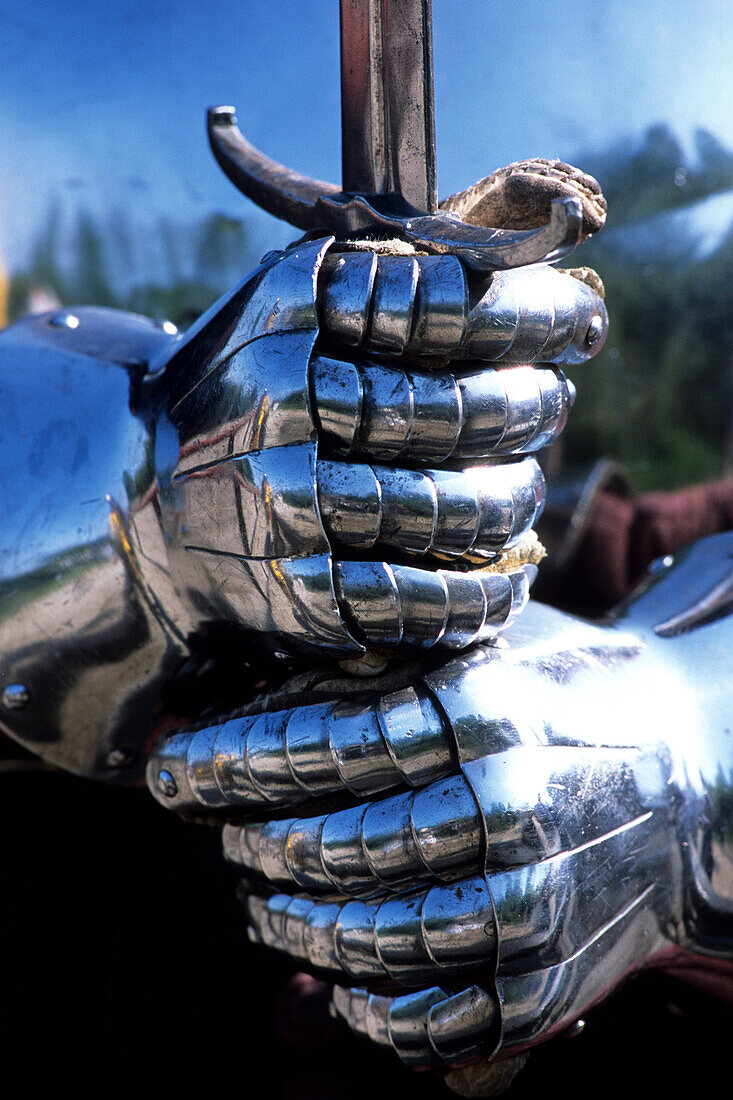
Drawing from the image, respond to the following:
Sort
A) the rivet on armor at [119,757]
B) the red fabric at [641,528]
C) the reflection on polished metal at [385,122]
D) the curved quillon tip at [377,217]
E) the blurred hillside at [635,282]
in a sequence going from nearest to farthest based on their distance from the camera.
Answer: the curved quillon tip at [377,217], the reflection on polished metal at [385,122], the rivet on armor at [119,757], the blurred hillside at [635,282], the red fabric at [641,528]

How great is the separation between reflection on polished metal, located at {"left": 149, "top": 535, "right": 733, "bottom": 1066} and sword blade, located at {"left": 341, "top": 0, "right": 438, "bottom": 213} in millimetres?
271

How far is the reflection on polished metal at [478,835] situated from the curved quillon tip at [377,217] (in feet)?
0.70

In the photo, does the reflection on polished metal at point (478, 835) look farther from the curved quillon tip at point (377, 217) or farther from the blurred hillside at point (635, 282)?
the blurred hillside at point (635, 282)

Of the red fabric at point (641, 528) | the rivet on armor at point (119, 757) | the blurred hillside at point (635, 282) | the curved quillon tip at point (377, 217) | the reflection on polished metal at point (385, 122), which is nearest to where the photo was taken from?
the curved quillon tip at point (377, 217)

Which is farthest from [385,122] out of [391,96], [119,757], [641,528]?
[641,528]

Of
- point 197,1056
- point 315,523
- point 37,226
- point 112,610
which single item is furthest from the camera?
point 37,226

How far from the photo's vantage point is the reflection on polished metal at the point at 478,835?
0.47 m

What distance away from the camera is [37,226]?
95cm

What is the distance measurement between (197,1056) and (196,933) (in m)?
0.09

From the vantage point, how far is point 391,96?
21.2 inches

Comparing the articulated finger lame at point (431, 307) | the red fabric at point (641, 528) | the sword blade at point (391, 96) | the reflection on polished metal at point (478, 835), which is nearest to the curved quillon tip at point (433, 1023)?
the reflection on polished metal at point (478, 835)

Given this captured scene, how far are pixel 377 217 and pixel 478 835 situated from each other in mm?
326

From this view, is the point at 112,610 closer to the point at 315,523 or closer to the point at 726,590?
the point at 315,523

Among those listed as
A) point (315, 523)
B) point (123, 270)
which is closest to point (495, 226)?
point (315, 523)
